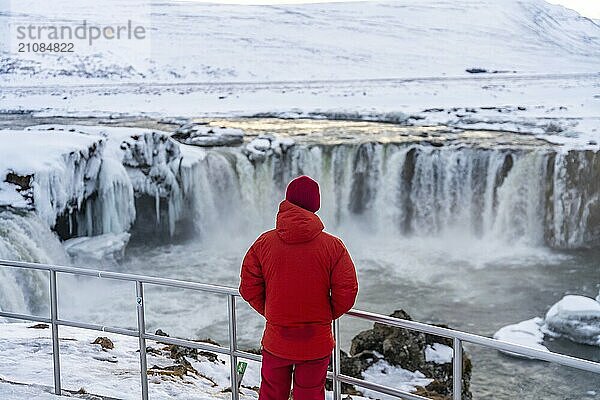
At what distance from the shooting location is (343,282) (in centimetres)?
338

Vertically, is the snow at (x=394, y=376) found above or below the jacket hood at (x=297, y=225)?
below

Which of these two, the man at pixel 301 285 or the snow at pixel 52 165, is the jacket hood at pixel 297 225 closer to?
the man at pixel 301 285

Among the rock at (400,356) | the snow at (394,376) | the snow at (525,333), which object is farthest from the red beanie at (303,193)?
the snow at (525,333)

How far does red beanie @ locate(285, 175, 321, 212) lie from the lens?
3.39m

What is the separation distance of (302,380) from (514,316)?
11248 mm

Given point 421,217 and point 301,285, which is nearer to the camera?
point 301,285

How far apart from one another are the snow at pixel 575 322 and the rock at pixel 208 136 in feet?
27.2

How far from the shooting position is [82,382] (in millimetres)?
5219

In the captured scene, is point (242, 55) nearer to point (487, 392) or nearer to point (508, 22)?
point (508, 22)

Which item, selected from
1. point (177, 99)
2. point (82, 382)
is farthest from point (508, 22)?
point (82, 382)

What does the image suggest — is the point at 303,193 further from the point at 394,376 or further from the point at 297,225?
the point at 394,376

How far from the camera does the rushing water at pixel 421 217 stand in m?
15.2

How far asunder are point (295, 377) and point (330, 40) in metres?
20.5

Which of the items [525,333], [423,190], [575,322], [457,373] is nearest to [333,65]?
[423,190]
